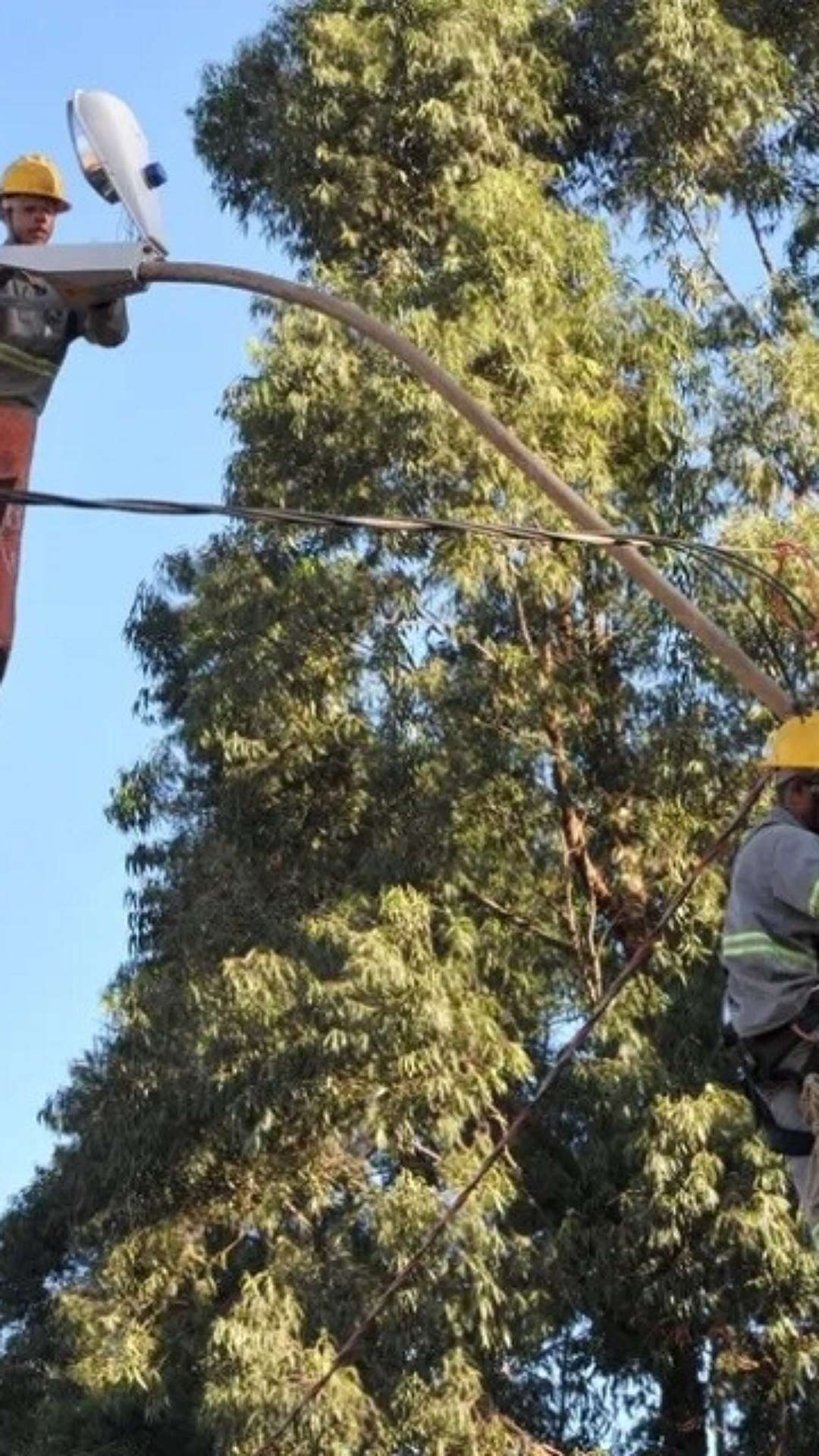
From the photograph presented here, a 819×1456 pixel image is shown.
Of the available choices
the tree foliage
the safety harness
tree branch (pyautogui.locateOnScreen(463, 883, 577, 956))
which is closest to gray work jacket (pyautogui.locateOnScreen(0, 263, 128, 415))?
the safety harness

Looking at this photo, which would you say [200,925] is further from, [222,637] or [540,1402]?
[540,1402]

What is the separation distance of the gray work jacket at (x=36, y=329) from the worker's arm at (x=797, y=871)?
7.10 feet

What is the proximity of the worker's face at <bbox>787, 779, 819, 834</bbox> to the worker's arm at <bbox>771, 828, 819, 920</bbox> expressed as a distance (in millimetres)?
184

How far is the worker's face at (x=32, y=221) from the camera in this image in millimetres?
6910

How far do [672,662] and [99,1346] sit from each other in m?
4.95

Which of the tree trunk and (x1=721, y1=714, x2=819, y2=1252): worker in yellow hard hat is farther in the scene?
the tree trunk

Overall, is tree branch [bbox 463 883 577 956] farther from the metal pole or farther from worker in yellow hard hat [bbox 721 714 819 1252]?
worker in yellow hard hat [bbox 721 714 819 1252]

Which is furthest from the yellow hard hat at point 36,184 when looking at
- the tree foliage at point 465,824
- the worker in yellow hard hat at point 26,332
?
Answer: the tree foliage at point 465,824

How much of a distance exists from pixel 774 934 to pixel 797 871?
144 mm

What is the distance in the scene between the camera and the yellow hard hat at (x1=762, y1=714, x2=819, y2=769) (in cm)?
579

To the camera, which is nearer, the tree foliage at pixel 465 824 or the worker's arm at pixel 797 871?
the worker's arm at pixel 797 871

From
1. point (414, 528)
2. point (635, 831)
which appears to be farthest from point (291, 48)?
point (414, 528)

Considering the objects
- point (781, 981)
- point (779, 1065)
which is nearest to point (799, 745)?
point (781, 981)

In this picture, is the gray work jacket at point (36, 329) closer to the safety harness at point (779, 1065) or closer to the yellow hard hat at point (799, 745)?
the yellow hard hat at point (799, 745)
